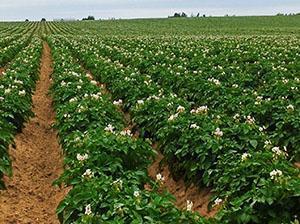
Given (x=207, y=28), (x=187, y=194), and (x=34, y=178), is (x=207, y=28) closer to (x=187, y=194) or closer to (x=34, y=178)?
(x=34, y=178)

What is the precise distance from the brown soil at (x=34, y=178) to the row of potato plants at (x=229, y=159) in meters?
1.85

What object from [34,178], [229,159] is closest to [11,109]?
[34,178]

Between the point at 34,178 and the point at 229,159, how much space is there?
149 inches

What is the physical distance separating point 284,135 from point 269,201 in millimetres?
3692

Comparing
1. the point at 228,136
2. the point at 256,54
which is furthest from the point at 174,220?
the point at 256,54

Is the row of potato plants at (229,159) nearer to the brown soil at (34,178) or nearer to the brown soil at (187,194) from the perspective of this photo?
the brown soil at (187,194)

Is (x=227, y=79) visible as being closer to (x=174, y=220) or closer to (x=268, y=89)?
(x=268, y=89)

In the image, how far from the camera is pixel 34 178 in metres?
8.52

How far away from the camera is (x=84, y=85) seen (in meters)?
12.2

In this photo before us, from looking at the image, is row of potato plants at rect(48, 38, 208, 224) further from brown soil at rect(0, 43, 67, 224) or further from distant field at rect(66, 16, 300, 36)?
distant field at rect(66, 16, 300, 36)

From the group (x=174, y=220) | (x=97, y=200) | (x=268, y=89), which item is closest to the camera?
(x=174, y=220)

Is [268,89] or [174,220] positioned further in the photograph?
[268,89]

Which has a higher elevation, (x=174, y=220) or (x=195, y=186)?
(x=174, y=220)

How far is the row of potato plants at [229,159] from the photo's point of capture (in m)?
4.94
